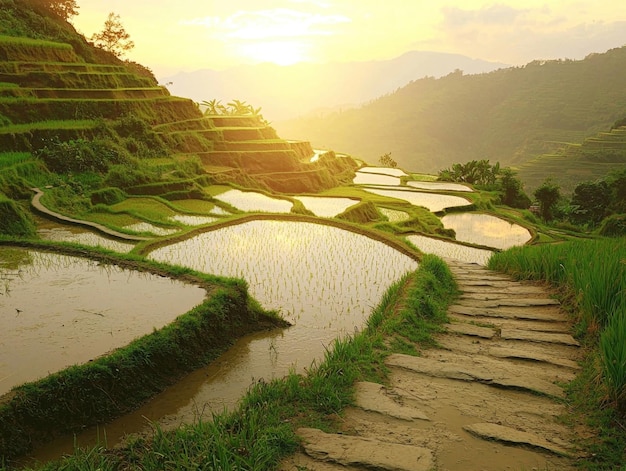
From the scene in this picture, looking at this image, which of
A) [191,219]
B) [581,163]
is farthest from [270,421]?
[581,163]

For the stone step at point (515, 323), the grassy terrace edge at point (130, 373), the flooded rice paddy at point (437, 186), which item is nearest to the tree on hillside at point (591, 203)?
the flooded rice paddy at point (437, 186)

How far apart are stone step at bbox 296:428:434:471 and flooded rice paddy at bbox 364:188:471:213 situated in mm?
18317

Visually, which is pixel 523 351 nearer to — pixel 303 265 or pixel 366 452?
pixel 366 452

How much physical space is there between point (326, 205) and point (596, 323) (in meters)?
14.8

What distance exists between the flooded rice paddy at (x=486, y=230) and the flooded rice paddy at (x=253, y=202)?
21.9ft

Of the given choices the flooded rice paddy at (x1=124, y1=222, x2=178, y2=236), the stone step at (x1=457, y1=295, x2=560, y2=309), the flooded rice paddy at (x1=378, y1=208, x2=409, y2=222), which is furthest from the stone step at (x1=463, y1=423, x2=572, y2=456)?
the flooded rice paddy at (x1=378, y1=208, x2=409, y2=222)

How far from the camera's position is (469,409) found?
278cm

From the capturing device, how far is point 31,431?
11.3ft

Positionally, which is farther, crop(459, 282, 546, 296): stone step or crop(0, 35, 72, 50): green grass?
crop(0, 35, 72, 50): green grass

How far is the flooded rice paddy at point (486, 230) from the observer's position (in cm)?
1592

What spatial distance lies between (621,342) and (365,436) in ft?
5.49

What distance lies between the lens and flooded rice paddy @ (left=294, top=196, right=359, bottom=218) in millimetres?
16359

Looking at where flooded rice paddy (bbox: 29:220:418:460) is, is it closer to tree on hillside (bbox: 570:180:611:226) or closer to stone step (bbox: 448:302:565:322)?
stone step (bbox: 448:302:565:322)

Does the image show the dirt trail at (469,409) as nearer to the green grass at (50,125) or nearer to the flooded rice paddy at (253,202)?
the flooded rice paddy at (253,202)
